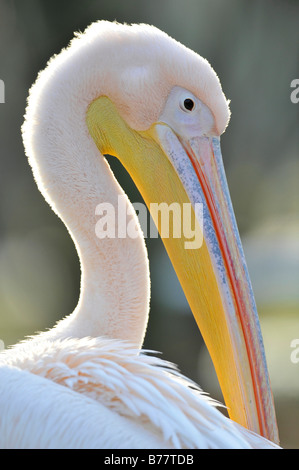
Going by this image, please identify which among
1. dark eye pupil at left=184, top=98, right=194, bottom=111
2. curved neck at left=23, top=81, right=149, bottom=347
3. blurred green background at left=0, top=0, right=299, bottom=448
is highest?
blurred green background at left=0, top=0, right=299, bottom=448

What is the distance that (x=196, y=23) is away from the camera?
223 inches

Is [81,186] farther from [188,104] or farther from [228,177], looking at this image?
[228,177]

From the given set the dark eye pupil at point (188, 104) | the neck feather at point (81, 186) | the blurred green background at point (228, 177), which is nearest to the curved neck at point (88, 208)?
the neck feather at point (81, 186)

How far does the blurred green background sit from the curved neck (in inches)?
138

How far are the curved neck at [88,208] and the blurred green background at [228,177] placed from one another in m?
3.52

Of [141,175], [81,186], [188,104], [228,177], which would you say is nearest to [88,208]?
[81,186]

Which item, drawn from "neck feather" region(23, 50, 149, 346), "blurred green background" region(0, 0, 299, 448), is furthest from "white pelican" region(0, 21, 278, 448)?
"blurred green background" region(0, 0, 299, 448)

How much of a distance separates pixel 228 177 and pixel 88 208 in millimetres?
3910

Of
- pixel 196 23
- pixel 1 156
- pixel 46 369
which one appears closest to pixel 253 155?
pixel 196 23

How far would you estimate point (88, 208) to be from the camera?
1809 mm

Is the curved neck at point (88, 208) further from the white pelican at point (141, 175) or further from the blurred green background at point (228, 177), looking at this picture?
the blurred green background at point (228, 177)

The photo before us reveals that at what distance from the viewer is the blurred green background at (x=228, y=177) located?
5430 millimetres

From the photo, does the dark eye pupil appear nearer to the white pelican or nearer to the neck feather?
the white pelican

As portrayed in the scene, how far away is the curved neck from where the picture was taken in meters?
1.76
